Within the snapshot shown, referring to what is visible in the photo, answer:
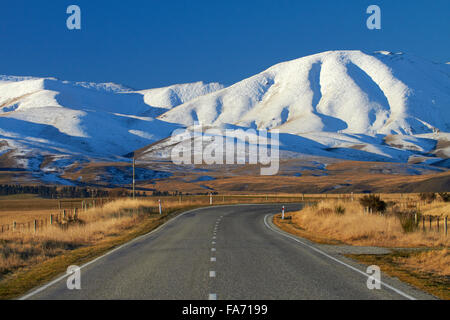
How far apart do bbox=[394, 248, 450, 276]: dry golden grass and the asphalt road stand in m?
1.92

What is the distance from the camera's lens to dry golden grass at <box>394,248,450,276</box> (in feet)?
49.7

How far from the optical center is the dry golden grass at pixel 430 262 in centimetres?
1514

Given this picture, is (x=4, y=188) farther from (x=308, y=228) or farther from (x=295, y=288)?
(x=295, y=288)

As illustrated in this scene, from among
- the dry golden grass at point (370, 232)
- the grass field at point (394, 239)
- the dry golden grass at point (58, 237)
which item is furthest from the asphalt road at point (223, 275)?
the dry golden grass at point (370, 232)

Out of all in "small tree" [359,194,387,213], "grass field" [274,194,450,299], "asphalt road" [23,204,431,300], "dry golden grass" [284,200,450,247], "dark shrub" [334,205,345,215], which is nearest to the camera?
"asphalt road" [23,204,431,300]

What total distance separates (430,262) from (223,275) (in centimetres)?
702

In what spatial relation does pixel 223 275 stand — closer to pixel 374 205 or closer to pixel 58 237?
pixel 58 237

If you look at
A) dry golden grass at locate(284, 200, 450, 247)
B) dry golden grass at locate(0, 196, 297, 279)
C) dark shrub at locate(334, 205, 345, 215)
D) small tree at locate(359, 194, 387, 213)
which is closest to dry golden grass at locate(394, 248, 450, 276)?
dry golden grass at locate(284, 200, 450, 247)

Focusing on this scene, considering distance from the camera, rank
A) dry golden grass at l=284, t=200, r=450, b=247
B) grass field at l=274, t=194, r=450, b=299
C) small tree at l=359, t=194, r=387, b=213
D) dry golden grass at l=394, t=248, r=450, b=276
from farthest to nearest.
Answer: small tree at l=359, t=194, r=387, b=213 → dry golden grass at l=284, t=200, r=450, b=247 → dry golden grass at l=394, t=248, r=450, b=276 → grass field at l=274, t=194, r=450, b=299

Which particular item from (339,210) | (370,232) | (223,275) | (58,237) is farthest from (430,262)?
(339,210)

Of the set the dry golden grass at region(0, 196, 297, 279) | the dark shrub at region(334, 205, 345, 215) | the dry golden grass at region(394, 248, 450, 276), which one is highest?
the dark shrub at region(334, 205, 345, 215)

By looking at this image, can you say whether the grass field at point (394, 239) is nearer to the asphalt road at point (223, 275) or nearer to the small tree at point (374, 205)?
the small tree at point (374, 205)

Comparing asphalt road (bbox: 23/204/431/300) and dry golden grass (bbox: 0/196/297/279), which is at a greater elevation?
asphalt road (bbox: 23/204/431/300)

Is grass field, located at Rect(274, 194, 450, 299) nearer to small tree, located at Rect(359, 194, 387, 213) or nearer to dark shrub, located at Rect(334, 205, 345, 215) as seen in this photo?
dark shrub, located at Rect(334, 205, 345, 215)
